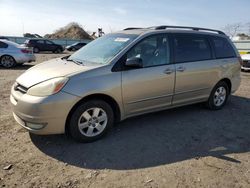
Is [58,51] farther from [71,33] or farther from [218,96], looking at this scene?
[71,33]

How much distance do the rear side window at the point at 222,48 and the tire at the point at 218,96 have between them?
2.10 ft

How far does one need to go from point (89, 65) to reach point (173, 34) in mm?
1839

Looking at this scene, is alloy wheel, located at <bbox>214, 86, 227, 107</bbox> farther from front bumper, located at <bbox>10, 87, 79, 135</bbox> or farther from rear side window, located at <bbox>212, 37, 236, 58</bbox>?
front bumper, located at <bbox>10, 87, 79, 135</bbox>

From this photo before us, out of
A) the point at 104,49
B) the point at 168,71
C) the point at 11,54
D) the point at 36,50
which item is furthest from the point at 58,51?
the point at 168,71

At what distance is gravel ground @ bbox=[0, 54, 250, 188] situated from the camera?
3.39 meters

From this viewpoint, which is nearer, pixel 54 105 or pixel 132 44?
pixel 54 105

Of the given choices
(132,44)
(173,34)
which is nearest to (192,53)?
(173,34)

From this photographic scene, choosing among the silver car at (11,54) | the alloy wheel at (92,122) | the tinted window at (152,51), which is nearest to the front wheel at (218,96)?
the tinted window at (152,51)

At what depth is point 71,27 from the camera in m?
62.8

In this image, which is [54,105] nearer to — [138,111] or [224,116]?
[138,111]

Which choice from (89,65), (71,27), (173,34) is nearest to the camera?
(89,65)

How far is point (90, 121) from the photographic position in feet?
14.1

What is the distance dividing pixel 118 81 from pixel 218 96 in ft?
9.75

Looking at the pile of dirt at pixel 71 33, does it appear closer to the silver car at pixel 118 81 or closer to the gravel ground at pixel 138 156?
the silver car at pixel 118 81
